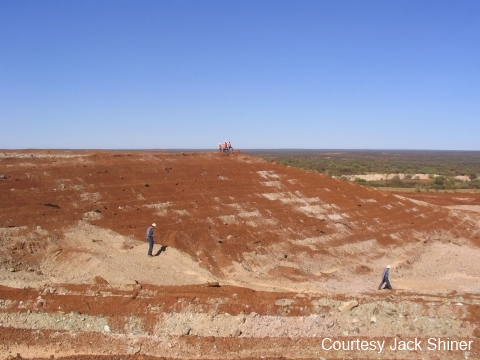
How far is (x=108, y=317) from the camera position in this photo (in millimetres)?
10164

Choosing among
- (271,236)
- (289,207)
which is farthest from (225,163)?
(271,236)

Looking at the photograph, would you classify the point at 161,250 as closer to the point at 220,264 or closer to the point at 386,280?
the point at 220,264

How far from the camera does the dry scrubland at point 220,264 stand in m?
9.62

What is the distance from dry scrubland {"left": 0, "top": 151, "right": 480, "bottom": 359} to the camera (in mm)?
9625

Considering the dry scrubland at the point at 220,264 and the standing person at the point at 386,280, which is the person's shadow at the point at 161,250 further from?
the standing person at the point at 386,280

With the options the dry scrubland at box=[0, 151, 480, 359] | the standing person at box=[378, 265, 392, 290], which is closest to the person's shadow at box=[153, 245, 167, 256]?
the dry scrubland at box=[0, 151, 480, 359]

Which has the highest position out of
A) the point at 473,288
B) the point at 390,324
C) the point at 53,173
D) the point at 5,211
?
the point at 53,173

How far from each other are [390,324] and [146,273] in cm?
757

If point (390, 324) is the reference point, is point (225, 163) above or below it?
above

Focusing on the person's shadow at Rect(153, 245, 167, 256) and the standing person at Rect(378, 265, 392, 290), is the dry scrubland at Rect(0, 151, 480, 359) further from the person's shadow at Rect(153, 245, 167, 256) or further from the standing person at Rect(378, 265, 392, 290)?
the standing person at Rect(378, 265, 392, 290)

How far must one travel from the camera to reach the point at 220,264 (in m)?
16.0

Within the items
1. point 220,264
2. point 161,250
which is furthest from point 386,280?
point 161,250

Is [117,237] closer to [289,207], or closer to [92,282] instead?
[92,282]

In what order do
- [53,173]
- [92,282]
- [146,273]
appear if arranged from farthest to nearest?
[53,173], [146,273], [92,282]
